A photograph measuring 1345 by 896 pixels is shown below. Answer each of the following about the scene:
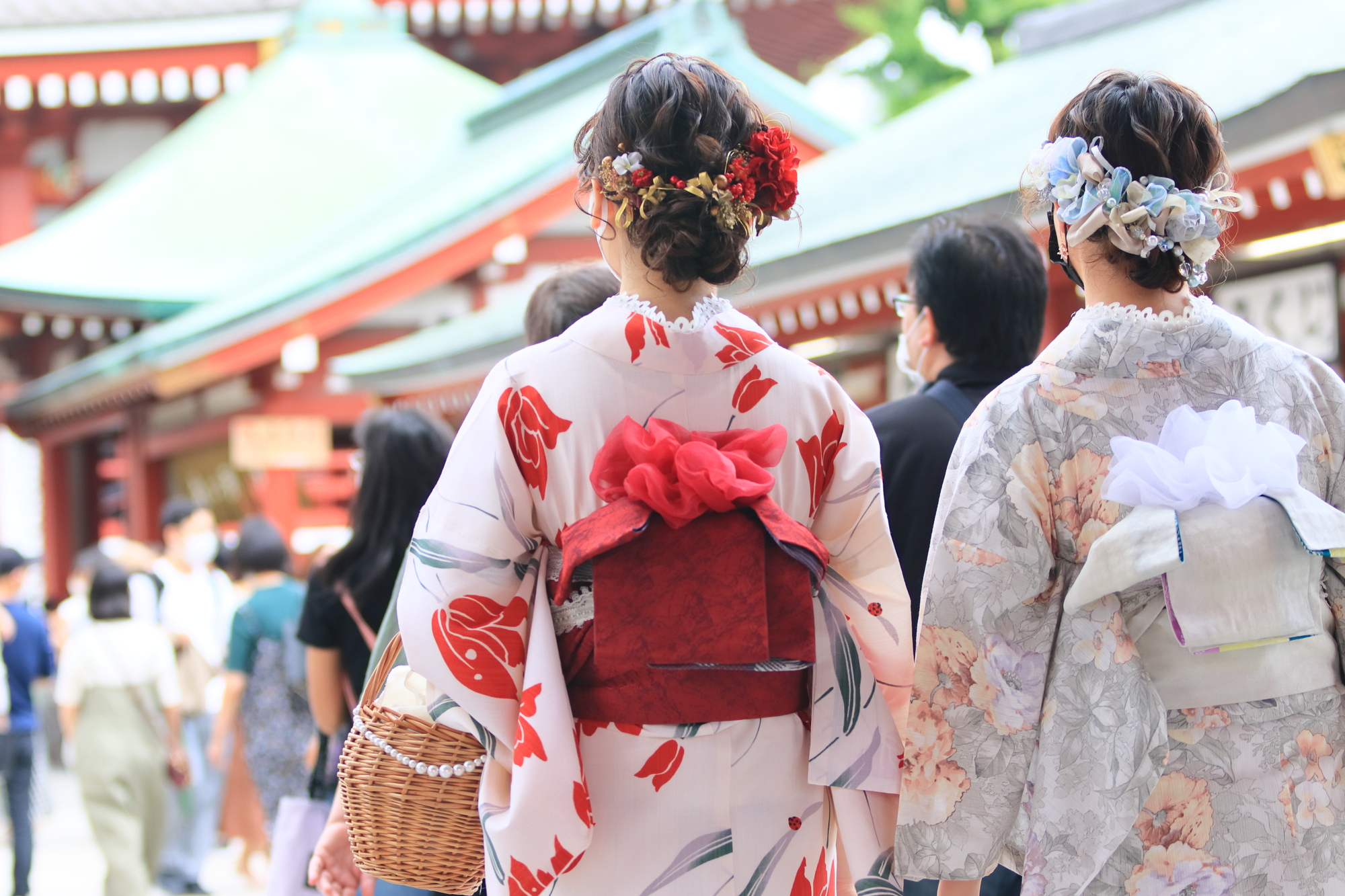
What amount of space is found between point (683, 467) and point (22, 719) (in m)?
5.95

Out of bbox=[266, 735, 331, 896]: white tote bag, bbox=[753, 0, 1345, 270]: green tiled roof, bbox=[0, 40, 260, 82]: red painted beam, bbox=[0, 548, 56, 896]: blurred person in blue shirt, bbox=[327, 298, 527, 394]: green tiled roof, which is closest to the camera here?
bbox=[266, 735, 331, 896]: white tote bag

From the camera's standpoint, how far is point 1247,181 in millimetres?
4340

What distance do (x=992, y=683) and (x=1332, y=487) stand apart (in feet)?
1.73

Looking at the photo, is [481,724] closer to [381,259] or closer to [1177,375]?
[1177,375]

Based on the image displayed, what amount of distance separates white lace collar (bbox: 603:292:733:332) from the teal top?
11.4 ft

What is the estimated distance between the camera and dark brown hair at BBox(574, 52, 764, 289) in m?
1.73

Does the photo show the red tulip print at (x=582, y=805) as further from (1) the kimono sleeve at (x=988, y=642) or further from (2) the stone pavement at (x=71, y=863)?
(2) the stone pavement at (x=71, y=863)

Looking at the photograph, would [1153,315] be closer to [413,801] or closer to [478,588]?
[478,588]

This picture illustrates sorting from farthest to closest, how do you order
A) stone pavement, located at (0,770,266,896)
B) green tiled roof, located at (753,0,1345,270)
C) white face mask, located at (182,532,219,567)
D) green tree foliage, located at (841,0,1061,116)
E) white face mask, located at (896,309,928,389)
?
green tree foliage, located at (841,0,1061,116) → white face mask, located at (182,532,219,567) → stone pavement, located at (0,770,266,896) → green tiled roof, located at (753,0,1345,270) → white face mask, located at (896,309,928,389)

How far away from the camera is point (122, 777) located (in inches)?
229

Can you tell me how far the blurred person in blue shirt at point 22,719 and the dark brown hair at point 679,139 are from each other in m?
5.56

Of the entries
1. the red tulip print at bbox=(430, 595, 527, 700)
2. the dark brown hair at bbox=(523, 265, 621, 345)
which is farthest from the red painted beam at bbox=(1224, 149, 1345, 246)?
the red tulip print at bbox=(430, 595, 527, 700)

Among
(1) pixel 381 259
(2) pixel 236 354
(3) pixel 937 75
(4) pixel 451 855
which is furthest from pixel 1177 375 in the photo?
(3) pixel 937 75

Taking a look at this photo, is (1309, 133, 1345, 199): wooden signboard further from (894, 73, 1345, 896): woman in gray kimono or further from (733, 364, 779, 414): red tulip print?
(733, 364, 779, 414): red tulip print
